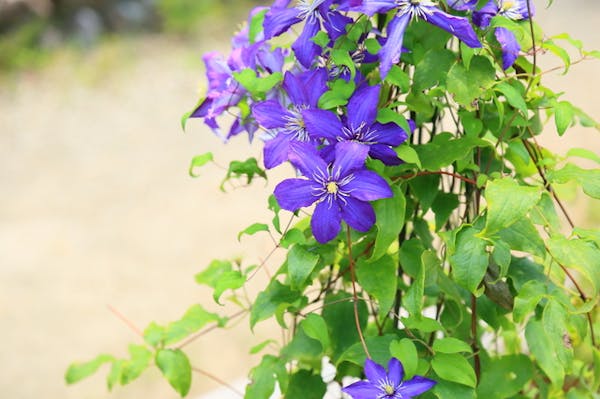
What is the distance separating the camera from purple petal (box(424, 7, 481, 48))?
0.69 m

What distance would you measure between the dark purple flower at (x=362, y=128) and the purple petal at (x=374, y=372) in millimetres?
206

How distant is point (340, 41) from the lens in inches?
30.0

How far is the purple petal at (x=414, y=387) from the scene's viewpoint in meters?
0.76

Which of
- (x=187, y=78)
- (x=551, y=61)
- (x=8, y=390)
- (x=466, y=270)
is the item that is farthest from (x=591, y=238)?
(x=187, y=78)

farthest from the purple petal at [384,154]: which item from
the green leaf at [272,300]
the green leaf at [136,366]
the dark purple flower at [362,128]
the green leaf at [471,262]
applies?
the green leaf at [136,366]

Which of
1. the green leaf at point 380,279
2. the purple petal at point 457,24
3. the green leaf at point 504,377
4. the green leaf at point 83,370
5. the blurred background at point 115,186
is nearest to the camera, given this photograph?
the purple petal at point 457,24

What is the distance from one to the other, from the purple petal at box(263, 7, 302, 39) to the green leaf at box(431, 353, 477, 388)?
1.26ft

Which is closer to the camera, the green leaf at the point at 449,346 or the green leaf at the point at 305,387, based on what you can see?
the green leaf at the point at 449,346

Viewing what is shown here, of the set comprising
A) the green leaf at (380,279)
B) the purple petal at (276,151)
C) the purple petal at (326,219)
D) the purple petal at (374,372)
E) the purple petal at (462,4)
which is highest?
the purple petal at (462,4)

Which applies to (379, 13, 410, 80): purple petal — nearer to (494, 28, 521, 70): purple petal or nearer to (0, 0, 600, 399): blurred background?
(494, 28, 521, 70): purple petal

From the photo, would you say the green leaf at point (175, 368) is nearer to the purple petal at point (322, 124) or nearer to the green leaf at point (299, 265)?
the green leaf at point (299, 265)

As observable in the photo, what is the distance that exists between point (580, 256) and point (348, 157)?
0.79 feet

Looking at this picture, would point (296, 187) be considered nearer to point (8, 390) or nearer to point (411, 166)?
point (411, 166)

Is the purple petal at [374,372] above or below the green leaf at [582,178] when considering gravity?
below
